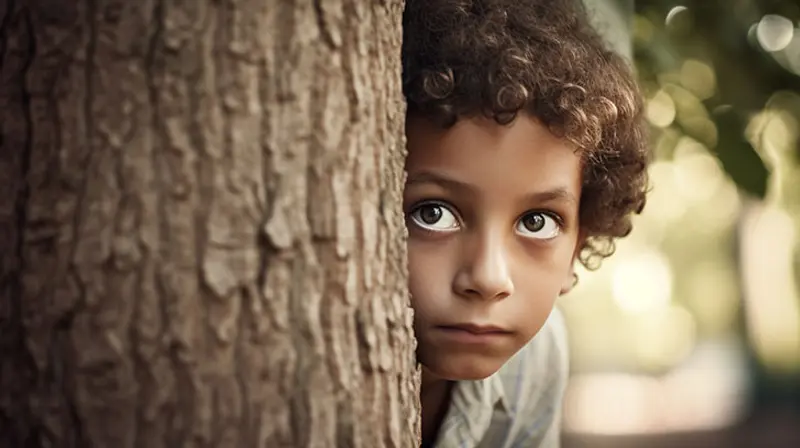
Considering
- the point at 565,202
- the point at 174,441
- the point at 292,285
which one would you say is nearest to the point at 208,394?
the point at 174,441

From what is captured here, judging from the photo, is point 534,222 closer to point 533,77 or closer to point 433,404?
point 533,77

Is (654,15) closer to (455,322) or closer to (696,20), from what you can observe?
(696,20)

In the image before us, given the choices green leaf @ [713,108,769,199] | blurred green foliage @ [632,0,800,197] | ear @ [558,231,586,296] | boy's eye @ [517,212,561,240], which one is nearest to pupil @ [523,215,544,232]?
boy's eye @ [517,212,561,240]

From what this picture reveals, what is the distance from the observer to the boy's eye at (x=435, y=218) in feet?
6.50

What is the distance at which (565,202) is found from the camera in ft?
6.95

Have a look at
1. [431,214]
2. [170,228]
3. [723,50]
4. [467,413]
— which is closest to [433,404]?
[467,413]

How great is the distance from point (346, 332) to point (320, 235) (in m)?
0.14

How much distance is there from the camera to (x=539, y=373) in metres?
2.95

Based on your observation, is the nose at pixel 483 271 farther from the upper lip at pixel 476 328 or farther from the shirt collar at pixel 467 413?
the shirt collar at pixel 467 413

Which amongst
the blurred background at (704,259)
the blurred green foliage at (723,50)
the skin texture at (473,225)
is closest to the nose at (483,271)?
the skin texture at (473,225)

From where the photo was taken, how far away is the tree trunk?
4.41 ft

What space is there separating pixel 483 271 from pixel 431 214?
148 mm

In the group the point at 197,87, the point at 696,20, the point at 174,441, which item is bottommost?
the point at 174,441

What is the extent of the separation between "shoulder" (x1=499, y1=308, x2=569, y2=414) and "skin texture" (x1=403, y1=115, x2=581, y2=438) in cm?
79
